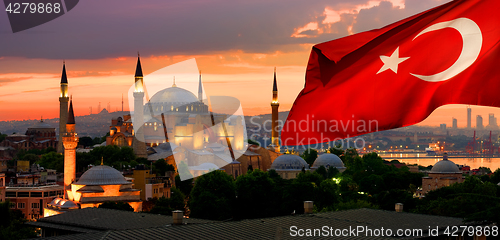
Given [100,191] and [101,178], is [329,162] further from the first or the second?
[100,191]

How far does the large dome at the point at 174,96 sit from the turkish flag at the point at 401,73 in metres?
85.3

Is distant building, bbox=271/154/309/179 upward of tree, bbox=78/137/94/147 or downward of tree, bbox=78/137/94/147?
downward

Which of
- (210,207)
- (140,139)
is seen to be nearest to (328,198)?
(210,207)

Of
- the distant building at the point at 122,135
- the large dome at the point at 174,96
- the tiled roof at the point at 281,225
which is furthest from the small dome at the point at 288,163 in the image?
the tiled roof at the point at 281,225

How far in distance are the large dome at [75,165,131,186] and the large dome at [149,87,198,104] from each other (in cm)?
4868

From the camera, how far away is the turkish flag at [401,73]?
5555mm

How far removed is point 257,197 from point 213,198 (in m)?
3.47

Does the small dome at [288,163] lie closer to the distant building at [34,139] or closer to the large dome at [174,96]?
the large dome at [174,96]

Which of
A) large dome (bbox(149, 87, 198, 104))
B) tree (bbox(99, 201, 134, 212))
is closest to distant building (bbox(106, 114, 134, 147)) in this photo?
large dome (bbox(149, 87, 198, 104))

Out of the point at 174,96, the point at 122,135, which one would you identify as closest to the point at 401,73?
the point at 122,135

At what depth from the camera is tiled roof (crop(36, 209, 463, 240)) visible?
1495cm

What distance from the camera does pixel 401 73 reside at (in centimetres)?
588

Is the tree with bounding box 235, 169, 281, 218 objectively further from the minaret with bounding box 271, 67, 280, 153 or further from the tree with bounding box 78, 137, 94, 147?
the tree with bounding box 78, 137, 94, 147

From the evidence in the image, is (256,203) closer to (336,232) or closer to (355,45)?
(336,232)
